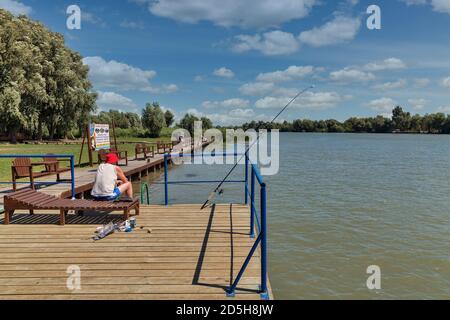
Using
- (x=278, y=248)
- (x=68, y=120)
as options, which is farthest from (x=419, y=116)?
(x=278, y=248)

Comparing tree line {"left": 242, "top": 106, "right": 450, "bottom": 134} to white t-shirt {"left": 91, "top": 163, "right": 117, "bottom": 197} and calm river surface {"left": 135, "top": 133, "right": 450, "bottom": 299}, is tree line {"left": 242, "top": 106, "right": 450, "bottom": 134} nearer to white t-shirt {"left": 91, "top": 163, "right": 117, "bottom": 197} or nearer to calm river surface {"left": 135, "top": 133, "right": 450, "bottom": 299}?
calm river surface {"left": 135, "top": 133, "right": 450, "bottom": 299}

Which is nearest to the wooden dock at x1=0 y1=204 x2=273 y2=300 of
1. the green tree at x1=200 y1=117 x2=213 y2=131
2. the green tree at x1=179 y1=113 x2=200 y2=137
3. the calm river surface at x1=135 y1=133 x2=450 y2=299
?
the calm river surface at x1=135 y1=133 x2=450 y2=299

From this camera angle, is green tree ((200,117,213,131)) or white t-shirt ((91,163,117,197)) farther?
green tree ((200,117,213,131))

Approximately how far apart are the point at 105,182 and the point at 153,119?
71823mm

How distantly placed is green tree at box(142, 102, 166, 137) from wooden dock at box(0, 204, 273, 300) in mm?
71500

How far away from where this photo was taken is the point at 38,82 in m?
38.8

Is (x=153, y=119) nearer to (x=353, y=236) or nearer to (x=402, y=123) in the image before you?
(x=353, y=236)

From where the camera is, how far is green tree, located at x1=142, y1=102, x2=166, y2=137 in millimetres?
77688

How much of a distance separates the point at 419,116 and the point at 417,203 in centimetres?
17098

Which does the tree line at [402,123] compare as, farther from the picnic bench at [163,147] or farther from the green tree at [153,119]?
the picnic bench at [163,147]

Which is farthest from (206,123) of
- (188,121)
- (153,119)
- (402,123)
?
(402,123)

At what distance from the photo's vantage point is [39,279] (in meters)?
4.69

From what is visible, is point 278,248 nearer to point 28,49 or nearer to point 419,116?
point 28,49

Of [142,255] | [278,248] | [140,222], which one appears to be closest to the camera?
[142,255]
